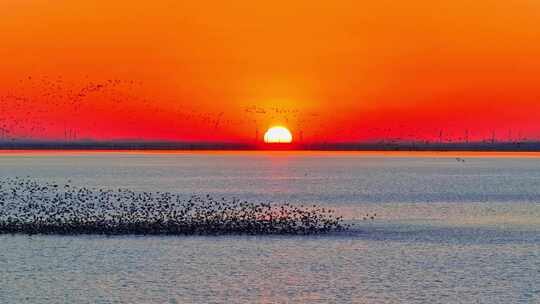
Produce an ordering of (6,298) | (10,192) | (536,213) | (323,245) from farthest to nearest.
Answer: (10,192) → (536,213) → (323,245) → (6,298)

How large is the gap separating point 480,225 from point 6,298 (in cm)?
3182

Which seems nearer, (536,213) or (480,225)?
(480,225)

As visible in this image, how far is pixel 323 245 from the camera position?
39.9 meters

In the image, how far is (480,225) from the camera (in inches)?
2016

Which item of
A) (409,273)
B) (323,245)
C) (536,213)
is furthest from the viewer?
(536,213)

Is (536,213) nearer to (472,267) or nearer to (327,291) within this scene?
(472,267)

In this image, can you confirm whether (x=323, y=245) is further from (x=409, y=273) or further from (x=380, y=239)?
(x=409, y=273)

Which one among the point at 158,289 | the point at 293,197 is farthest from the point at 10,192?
the point at 158,289

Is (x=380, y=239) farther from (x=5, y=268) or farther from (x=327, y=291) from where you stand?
(x=5, y=268)

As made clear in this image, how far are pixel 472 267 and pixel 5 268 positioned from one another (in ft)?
59.6

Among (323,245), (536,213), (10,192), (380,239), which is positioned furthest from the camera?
(10,192)

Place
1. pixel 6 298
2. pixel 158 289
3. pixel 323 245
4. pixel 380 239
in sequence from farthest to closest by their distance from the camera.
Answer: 1. pixel 380 239
2. pixel 323 245
3. pixel 158 289
4. pixel 6 298

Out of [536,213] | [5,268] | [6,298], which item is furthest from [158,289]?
[536,213]

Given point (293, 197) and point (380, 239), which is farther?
point (293, 197)
